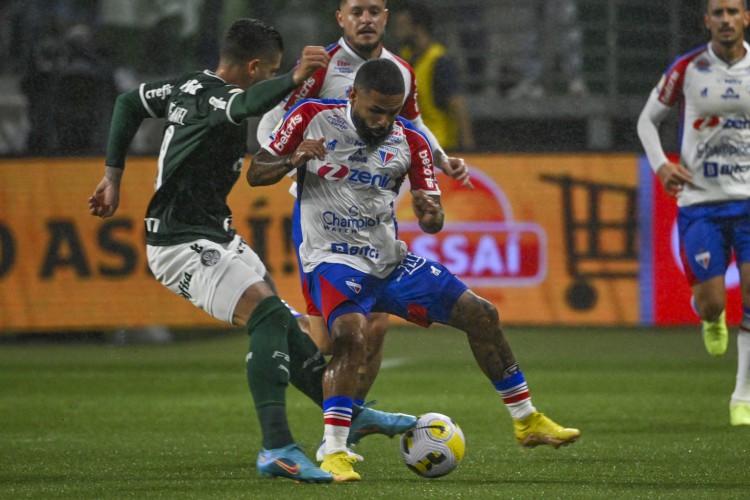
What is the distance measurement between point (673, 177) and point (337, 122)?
2.47 metres

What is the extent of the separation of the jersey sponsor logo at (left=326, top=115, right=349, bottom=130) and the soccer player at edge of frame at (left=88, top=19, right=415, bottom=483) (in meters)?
0.35

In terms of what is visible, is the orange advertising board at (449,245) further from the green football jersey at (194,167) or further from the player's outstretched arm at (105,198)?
the green football jersey at (194,167)

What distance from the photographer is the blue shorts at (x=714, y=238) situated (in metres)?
7.70

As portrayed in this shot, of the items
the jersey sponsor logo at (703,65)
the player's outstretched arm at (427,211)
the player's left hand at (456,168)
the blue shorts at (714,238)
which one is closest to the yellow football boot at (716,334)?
the blue shorts at (714,238)

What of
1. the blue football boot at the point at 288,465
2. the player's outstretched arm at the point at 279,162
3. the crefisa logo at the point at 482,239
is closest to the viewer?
the blue football boot at the point at 288,465

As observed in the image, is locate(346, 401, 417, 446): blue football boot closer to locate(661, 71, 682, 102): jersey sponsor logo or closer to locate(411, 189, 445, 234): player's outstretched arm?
locate(411, 189, 445, 234): player's outstretched arm

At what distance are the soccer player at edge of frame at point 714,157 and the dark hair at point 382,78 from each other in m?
2.54

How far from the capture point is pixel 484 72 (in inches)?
576

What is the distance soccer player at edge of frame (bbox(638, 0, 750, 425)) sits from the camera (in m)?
7.67

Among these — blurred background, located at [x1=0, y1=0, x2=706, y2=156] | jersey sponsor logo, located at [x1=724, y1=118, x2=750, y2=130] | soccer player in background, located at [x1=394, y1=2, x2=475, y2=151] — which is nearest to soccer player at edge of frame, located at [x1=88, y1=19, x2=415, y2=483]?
jersey sponsor logo, located at [x1=724, y1=118, x2=750, y2=130]

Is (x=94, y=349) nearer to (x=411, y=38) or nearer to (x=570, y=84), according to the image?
(x=411, y=38)

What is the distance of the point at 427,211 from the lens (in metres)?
5.91

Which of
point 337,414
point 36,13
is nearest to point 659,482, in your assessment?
point 337,414

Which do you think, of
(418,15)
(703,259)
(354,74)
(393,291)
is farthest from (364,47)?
(418,15)
